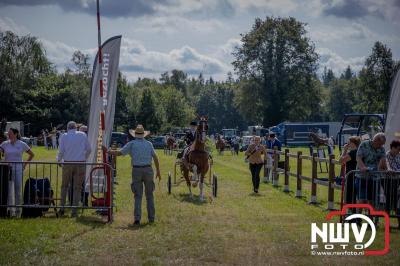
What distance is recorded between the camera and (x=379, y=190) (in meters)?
13.7

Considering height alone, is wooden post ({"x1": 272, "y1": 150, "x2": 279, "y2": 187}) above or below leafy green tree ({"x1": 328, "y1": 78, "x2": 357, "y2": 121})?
below

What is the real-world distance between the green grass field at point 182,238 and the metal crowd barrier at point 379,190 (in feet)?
1.88

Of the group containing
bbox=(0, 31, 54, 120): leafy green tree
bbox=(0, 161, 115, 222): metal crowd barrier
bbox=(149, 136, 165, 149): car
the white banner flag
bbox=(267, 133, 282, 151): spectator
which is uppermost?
bbox=(0, 31, 54, 120): leafy green tree

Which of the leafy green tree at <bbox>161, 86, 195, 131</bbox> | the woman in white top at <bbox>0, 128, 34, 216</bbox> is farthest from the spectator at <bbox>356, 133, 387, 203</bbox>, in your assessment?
the leafy green tree at <bbox>161, 86, 195, 131</bbox>

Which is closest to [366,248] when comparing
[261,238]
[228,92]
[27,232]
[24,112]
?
[261,238]

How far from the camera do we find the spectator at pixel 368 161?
44.9ft

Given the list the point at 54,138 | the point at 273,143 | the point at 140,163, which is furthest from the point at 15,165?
the point at 54,138

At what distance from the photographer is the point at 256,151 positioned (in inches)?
853

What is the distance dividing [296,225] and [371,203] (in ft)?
5.31

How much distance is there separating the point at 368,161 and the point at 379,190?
0.66m

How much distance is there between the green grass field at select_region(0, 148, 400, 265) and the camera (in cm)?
991

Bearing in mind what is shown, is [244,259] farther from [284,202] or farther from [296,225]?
[284,202]

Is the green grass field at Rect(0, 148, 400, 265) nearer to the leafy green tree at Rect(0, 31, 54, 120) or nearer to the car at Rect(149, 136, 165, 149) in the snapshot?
the car at Rect(149, 136, 165, 149)

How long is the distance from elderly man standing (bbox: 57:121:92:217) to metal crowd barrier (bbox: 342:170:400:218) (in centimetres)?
604
